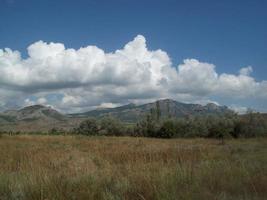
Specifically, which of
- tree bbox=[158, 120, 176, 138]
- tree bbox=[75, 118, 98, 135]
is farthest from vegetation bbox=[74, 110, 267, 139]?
tree bbox=[75, 118, 98, 135]

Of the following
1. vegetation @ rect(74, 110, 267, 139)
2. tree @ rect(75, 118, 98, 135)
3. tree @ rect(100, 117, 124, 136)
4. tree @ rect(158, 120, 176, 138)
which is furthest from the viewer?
tree @ rect(75, 118, 98, 135)

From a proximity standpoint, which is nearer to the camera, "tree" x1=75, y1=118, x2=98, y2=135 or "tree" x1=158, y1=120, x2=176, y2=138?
"tree" x1=158, y1=120, x2=176, y2=138

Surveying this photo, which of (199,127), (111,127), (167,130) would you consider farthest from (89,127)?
(199,127)

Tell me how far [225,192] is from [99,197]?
1929mm

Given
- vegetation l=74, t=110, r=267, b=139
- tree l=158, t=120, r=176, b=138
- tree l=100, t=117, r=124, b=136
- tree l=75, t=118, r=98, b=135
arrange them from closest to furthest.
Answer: vegetation l=74, t=110, r=267, b=139 < tree l=158, t=120, r=176, b=138 < tree l=100, t=117, r=124, b=136 < tree l=75, t=118, r=98, b=135

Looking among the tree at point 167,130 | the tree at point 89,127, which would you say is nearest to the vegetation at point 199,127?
the tree at point 167,130

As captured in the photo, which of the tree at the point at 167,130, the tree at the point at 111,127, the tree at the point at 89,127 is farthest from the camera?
the tree at the point at 89,127

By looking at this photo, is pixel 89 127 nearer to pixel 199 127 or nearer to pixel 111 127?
pixel 111 127

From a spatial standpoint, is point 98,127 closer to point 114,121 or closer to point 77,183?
point 114,121

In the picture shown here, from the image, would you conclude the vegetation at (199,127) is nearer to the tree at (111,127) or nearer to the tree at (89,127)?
the tree at (111,127)

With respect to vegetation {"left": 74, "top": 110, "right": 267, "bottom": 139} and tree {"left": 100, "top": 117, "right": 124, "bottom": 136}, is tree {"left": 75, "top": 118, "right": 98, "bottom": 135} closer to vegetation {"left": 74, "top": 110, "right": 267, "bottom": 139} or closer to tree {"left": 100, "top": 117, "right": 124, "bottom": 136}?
tree {"left": 100, "top": 117, "right": 124, "bottom": 136}

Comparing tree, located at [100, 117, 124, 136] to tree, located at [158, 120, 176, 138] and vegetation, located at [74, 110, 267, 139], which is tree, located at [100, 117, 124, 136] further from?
tree, located at [158, 120, 176, 138]

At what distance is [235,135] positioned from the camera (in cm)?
5444

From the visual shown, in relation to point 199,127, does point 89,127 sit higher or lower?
higher
